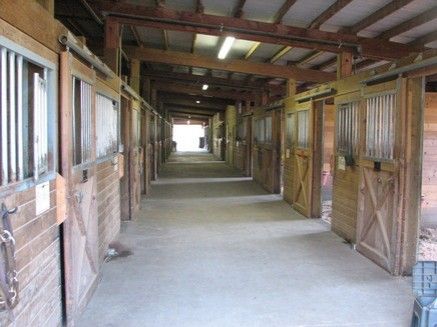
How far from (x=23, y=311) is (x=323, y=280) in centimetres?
259

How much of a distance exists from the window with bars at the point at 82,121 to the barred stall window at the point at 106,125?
1.98 feet

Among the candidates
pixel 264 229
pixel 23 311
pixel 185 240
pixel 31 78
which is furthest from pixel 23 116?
pixel 264 229

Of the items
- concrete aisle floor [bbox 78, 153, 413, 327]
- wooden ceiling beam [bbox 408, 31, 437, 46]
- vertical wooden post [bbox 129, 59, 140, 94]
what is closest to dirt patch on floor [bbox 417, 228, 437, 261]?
concrete aisle floor [bbox 78, 153, 413, 327]

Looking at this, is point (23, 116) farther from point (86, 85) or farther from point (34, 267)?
point (86, 85)

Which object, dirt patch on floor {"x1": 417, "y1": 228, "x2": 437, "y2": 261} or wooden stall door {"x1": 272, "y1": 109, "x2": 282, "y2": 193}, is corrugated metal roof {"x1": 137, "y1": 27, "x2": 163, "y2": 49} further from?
dirt patch on floor {"x1": 417, "y1": 228, "x2": 437, "y2": 261}

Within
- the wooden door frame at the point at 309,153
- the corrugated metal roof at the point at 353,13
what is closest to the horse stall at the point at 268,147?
the wooden door frame at the point at 309,153

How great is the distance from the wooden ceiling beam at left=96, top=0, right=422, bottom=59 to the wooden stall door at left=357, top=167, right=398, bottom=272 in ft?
6.48

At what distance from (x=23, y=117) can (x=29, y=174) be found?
0.97 ft

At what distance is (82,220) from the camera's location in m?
2.95

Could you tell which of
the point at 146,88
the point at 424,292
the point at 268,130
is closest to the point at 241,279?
the point at 424,292

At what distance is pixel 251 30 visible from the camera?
17.8 ft

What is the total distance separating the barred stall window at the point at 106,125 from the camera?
12.9ft

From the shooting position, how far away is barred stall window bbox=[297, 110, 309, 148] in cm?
668

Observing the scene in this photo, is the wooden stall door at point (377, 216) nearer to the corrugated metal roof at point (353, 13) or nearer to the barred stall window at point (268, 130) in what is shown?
the corrugated metal roof at point (353, 13)
